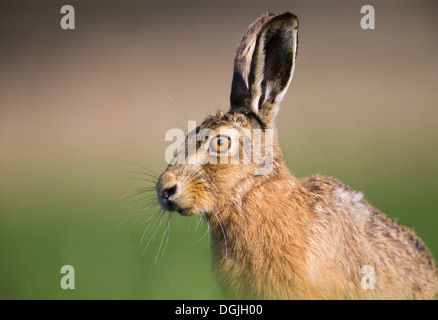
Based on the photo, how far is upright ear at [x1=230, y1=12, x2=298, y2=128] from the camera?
3.33 metres

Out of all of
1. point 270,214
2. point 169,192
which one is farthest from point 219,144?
point 270,214

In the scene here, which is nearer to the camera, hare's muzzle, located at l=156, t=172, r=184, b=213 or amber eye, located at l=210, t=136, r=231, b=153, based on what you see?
hare's muzzle, located at l=156, t=172, r=184, b=213

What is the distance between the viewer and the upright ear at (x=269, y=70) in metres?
3.33

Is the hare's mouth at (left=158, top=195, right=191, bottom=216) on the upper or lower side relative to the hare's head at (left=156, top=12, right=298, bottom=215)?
lower

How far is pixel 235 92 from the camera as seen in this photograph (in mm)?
3639

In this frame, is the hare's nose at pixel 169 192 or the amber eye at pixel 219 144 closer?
the hare's nose at pixel 169 192

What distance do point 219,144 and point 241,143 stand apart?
14 centimetres

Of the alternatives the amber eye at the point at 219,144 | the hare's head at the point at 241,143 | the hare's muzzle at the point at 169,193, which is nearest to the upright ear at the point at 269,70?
the hare's head at the point at 241,143

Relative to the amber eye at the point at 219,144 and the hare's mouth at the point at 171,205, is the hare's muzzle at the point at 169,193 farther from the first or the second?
the amber eye at the point at 219,144

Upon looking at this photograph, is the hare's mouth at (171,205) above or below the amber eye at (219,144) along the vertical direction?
below

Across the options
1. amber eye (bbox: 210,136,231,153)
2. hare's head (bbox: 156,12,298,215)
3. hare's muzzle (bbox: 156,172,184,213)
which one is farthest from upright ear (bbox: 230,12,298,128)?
hare's muzzle (bbox: 156,172,184,213)

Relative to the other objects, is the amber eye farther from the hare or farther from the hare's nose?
the hare's nose
